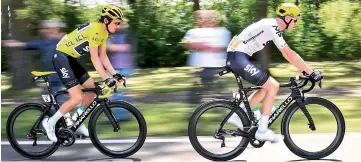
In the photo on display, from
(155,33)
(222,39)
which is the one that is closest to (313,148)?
(222,39)

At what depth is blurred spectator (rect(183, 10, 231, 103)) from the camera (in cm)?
734

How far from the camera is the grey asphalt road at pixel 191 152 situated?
549 centimetres

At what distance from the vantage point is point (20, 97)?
10.7 metres

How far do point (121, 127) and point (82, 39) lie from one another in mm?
1098

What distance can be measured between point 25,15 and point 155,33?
8.47 meters

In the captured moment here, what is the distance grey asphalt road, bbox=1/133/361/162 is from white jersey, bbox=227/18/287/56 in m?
1.05

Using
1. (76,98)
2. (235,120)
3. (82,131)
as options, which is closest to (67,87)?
(76,98)

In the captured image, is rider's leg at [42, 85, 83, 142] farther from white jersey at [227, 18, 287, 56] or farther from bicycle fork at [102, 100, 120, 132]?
white jersey at [227, 18, 287, 56]

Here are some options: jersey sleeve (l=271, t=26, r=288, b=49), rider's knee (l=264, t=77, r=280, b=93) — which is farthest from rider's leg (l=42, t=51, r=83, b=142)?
jersey sleeve (l=271, t=26, r=288, b=49)

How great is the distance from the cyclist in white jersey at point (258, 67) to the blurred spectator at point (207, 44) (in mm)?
1788

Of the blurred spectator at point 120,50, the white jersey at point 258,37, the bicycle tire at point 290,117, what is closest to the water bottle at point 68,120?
the blurred spectator at point 120,50

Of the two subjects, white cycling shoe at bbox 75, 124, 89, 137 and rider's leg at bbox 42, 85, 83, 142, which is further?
white cycling shoe at bbox 75, 124, 89, 137

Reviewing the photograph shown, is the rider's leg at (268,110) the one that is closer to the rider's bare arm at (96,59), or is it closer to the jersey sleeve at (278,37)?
the jersey sleeve at (278,37)

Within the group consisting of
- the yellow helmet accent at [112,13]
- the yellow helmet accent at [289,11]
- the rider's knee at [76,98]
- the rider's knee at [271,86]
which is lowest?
the rider's knee at [76,98]
